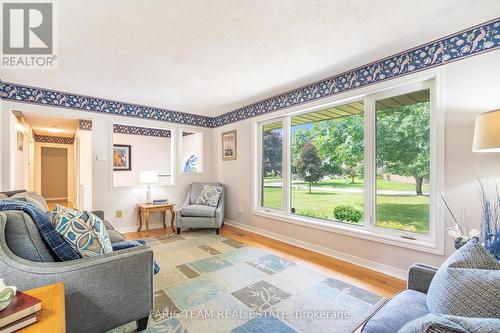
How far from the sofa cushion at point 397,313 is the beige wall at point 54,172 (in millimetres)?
11076

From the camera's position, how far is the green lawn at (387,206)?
247 cm

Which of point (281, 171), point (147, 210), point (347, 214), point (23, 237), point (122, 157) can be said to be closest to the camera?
point (23, 237)

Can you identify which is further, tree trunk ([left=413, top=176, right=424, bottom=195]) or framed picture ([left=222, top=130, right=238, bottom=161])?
framed picture ([left=222, top=130, right=238, bottom=161])

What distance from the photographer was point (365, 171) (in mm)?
2822

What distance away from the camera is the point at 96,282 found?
4.67 feet

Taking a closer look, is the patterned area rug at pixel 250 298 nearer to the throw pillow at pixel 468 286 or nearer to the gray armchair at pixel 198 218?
the throw pillow at pixel 468 286

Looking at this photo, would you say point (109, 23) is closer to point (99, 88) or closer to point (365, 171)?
point (99, 88)

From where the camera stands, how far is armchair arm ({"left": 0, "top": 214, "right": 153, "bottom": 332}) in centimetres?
128

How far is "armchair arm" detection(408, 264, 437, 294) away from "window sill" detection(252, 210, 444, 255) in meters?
1.10

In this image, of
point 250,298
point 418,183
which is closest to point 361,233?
point 418,183

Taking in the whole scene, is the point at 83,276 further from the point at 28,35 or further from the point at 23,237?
the point at 28,35

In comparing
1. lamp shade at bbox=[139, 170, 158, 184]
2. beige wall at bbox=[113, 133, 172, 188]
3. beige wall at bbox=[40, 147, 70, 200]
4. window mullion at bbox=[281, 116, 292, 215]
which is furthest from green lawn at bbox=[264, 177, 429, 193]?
beige wall at bbox=[40, 147, 70, 200]

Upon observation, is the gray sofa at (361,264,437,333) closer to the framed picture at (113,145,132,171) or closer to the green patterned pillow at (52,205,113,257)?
the green patterned pillow at (52,205,113,257)

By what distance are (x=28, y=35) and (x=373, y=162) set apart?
12.2 ft
